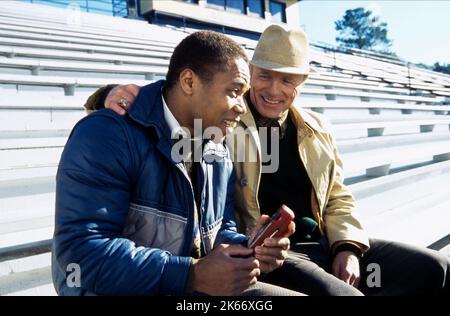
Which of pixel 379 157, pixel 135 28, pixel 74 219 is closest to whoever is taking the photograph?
pixel 74 219

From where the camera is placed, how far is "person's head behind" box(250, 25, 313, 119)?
1.47 meters

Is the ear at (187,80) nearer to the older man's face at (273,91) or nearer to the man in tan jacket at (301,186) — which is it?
the man in tan jacket at (301,186)

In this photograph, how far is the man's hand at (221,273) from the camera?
A: 33.8 inches

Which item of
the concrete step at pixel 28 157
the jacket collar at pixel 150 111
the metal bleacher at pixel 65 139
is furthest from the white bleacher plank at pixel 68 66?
the jacket collar at pixel 150 111

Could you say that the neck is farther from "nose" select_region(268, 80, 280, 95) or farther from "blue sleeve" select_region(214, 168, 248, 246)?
"nose" select_region(268, 80, 280, 95)

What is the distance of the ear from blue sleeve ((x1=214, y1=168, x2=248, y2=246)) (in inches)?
14.1

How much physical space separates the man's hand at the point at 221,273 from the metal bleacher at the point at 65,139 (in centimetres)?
67

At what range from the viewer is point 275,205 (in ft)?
4.73

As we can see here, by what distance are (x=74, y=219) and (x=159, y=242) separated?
22 cm

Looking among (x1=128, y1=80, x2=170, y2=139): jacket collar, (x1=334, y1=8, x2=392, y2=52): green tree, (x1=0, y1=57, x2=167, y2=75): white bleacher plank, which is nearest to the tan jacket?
(x1=128, y1=80, x2=170, y2=139): jacket collar

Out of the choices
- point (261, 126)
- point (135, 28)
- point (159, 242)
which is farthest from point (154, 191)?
point (135, 28)

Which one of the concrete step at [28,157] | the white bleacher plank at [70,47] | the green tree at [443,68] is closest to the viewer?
the concrete step at [28,157]

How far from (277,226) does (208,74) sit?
15.8 inches
